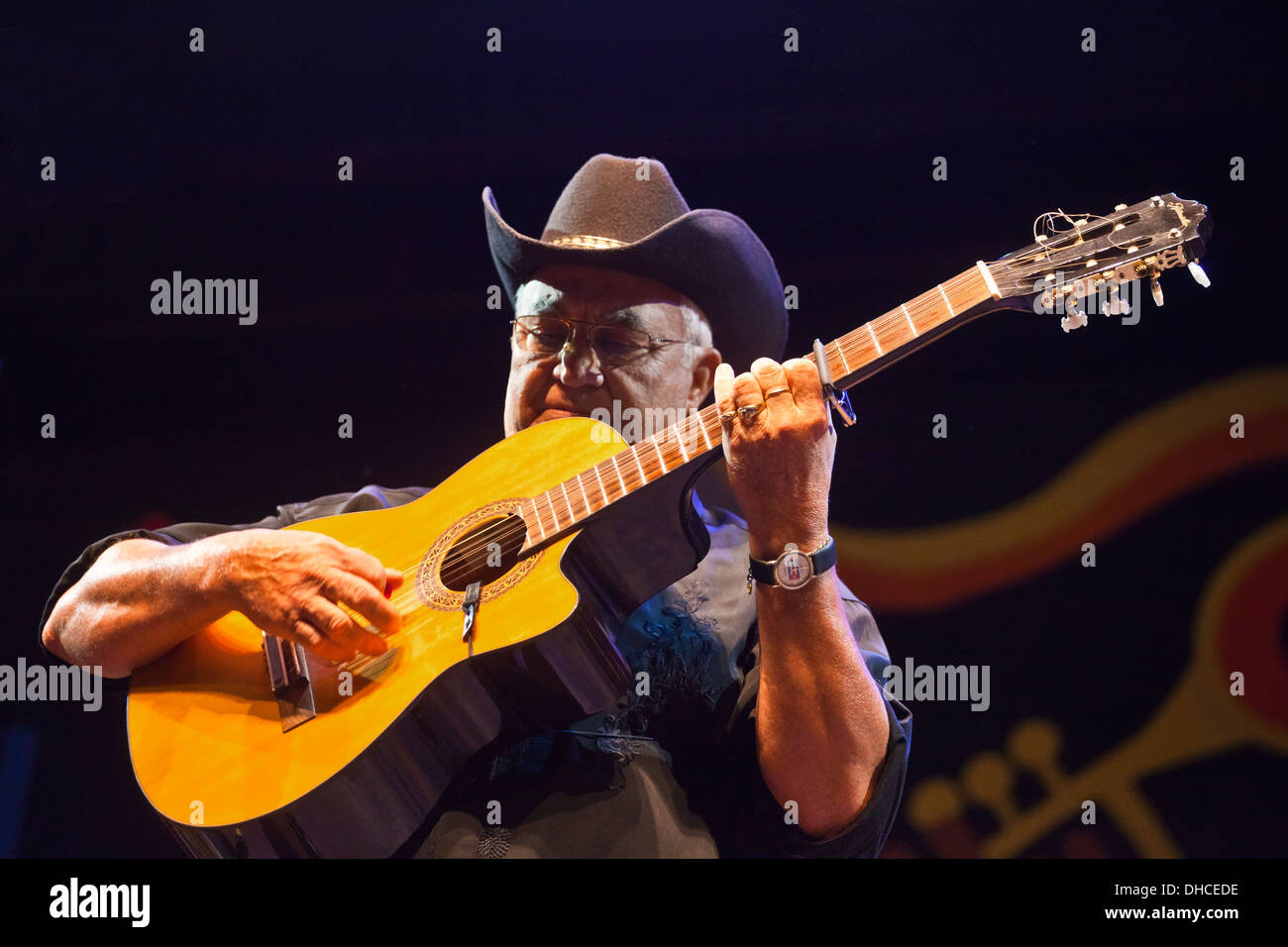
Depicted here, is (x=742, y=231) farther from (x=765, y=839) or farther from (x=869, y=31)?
(x=765, y=839)

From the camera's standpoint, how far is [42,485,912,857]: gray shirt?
1984 mm

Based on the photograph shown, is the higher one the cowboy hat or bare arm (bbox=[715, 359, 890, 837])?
the cowboy hat

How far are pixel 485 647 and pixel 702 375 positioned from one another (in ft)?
3.64

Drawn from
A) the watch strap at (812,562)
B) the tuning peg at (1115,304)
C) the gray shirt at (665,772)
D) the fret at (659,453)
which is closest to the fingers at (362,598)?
the gray shirt at (665,772)

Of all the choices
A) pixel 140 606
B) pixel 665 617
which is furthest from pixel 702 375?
pixel 140 606

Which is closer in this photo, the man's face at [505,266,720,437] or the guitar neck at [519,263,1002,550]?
the guitar neck at [519,263,1002,550]

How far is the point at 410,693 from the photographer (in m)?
1.85

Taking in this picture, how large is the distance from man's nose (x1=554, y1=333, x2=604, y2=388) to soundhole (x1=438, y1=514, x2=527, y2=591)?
0.50 metres

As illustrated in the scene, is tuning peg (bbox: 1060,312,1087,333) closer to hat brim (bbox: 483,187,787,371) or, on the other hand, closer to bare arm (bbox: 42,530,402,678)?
hat brim (bbox: 483,187,787,371)

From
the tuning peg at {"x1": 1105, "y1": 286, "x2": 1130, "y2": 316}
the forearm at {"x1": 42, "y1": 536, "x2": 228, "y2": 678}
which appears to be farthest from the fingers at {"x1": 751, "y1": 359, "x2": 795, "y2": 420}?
the forearm at {"x1": 42, "y1": 536, "x2": 228, "y2": 678}

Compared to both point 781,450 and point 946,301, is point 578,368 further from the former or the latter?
point 946,301

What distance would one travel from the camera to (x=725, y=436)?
184cm

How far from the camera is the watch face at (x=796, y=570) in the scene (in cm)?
180

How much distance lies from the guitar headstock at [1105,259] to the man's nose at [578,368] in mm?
1029
